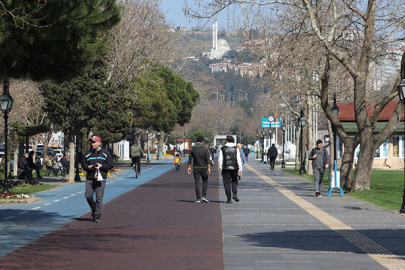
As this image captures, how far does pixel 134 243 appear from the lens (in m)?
11.7

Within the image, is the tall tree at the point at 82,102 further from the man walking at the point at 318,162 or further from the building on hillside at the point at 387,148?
the building on hillside at the point at 387,148

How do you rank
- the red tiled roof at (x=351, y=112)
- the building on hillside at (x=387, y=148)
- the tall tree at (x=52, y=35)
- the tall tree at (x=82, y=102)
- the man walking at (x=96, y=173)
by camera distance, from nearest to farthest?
the tall tree at (x=52, y=35)
the man walking at (x=96, y=173)
the tall tree at (x=82, y=102)
the building on hillside at (x=387, y=148)
the red tiled roof at (x=351, y=112)

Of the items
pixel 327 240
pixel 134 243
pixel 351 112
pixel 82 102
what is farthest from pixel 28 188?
pixel 351 112

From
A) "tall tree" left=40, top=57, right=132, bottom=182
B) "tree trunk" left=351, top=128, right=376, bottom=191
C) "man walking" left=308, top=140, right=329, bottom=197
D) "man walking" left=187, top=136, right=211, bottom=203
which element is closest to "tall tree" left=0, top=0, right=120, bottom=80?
"man walking" left=187, top=136, right=211, bottom=203

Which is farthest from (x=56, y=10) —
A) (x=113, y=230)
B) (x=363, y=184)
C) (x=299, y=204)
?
(x=363, y=184)

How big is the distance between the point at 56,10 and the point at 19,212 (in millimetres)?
6438

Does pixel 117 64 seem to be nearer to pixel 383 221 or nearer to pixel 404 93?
pixel 404 93

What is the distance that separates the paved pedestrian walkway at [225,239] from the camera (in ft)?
31.8

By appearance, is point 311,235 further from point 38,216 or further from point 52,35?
point 38,216

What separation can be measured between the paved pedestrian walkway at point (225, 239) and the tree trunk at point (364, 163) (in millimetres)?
5319

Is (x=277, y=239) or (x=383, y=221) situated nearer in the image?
(x=277, y=239)

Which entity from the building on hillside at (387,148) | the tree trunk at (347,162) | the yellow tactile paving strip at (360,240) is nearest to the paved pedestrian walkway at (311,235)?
the yellow tactile paving strip at (360,240)

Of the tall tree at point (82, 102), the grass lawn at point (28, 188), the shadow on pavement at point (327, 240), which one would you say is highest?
the tall tree at point (82, 102)

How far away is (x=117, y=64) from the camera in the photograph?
38.0 metres
